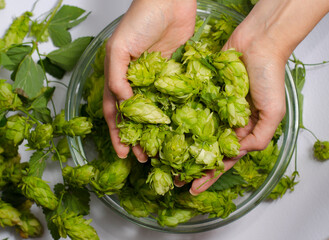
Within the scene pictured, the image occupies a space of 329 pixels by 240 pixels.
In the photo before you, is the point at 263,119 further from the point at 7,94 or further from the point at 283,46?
the point at 7,94

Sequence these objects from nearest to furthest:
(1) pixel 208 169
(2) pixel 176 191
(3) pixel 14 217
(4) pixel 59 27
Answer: (1) pixel 208 169 < (2) pixel 176 191 < (3) pixel 14 217 < (4) pixel 59 27

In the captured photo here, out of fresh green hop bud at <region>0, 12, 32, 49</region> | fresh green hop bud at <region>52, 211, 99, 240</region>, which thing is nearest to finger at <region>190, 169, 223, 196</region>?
fresh green hop bud at <region>52, 211, 99, 240</region>

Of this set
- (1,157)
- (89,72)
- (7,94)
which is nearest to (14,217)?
(1,157)

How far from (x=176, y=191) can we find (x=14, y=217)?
492 mm

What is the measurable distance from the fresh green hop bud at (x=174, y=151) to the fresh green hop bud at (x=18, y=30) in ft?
2.40

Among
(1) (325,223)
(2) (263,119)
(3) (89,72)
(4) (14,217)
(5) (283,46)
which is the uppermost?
(5) (283,46)

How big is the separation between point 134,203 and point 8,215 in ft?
1.24

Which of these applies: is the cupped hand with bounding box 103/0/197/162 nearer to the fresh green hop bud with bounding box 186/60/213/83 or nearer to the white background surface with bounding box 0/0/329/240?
the fresh green hop bud with bounding box 186/60/213/83

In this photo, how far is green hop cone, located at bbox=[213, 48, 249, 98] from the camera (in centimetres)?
107

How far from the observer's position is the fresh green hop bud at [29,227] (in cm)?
144

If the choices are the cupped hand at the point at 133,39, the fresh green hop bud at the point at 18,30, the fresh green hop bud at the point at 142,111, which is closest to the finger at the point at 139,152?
the cupped hand at the point at 133,39

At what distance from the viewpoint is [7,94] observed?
4.29 ft

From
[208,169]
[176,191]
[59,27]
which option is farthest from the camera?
[59,27]

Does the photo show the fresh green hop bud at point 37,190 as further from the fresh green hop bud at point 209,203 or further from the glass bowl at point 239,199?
the fresh green hop bud at point 209,203
